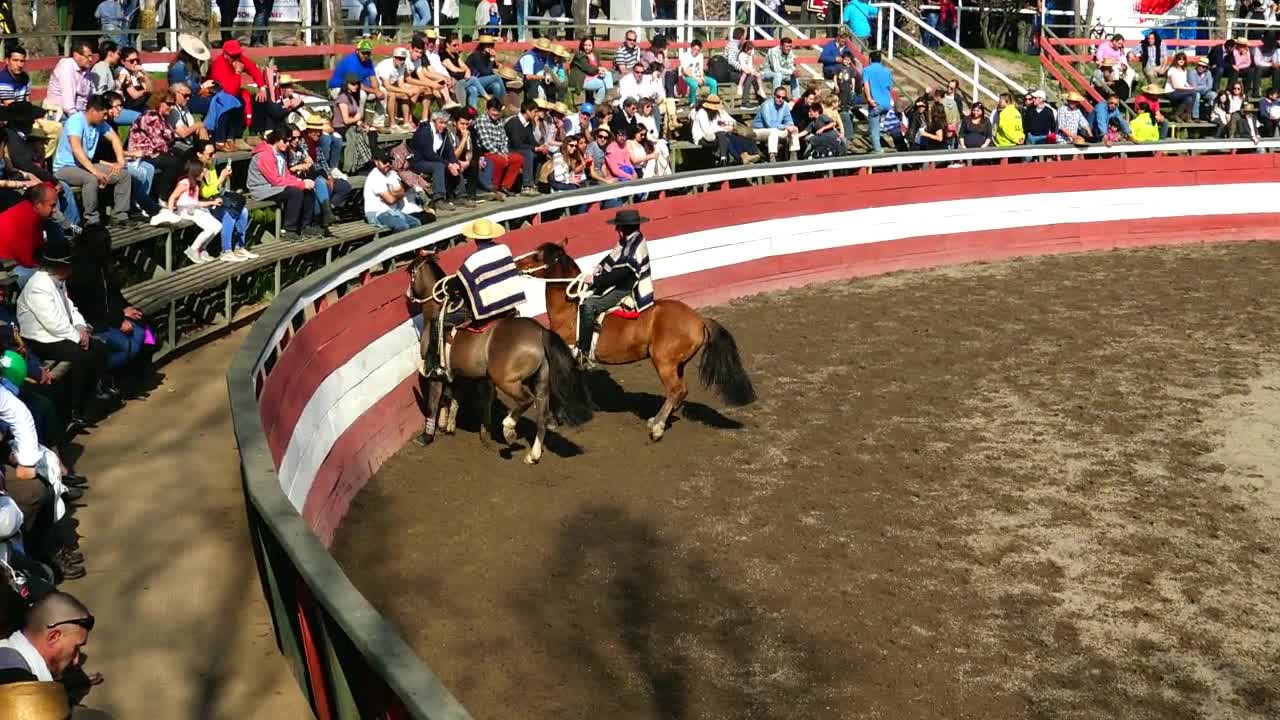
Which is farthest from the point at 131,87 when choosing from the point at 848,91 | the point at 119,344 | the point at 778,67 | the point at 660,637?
the point at 848,91

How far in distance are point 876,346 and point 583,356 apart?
4.89 meters

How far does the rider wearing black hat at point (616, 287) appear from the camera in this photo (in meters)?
15.5

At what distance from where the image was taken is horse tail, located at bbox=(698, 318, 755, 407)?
1535cm

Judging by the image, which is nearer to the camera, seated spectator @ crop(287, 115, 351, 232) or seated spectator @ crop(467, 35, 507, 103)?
seated spectator @ crop(287, 115, 351, 232)

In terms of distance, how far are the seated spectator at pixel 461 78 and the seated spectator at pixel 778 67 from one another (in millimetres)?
6257

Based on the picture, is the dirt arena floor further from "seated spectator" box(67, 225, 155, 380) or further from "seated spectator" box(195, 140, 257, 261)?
"seated spectator" box(195, 140, 257, 261)

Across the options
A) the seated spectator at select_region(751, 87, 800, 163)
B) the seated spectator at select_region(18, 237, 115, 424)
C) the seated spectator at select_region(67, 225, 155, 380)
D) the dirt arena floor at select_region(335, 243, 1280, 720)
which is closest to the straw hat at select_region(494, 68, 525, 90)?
the seated spectator at select_region(751, 87, 800, 163)

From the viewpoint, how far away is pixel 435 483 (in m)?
14.2

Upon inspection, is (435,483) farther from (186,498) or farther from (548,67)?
(548,67)

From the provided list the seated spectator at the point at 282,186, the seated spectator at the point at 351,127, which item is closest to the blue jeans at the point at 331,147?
the seated spectator at the point at 351,127

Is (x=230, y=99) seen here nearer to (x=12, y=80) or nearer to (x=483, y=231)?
(x=12, y=80)

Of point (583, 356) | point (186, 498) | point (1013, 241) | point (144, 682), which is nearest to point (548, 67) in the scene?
point (1013, 241)

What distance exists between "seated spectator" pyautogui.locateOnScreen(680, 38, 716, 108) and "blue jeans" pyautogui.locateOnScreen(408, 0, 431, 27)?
14.6ft

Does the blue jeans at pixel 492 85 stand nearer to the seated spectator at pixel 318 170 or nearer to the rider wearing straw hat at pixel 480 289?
the seated spectator at pixel 318 170
